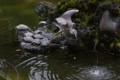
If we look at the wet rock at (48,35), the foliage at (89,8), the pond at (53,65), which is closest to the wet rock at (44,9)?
the foliage at (89,8)

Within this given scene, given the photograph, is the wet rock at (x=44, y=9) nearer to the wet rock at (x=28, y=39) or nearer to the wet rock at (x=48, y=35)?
the wet rock at (x=48, y=35)

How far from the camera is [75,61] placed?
7879 mm

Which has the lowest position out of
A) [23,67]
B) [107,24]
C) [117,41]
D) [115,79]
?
[115,79]

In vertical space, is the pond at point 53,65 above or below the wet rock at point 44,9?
below

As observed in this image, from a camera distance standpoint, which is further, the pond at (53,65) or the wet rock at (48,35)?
the wet rock at (48,35)

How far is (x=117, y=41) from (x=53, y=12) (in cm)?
315

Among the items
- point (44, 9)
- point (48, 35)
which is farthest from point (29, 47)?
point (44, 9)

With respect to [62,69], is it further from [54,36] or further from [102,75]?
[54,36]

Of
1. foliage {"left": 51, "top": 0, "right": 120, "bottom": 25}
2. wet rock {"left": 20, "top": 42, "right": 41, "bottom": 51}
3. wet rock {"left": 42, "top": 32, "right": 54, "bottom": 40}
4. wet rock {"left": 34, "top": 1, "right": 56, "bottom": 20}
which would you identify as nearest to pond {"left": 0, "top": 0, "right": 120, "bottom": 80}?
wet rock {"left": 20, "top": 42, "right": 41, "bottom": 51}

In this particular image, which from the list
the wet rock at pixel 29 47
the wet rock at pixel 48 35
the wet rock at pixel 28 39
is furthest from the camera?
the wet rock at pixel 48 35

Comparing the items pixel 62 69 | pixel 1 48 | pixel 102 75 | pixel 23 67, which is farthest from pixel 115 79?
pixel 1 48

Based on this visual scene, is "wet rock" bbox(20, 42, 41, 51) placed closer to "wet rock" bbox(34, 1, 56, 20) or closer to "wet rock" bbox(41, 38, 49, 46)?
"wet rock" bbox(41, 38, 49, 46)

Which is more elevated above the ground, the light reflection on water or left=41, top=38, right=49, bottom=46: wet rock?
left=41, top=38, right=49, bottom=46: wet rock

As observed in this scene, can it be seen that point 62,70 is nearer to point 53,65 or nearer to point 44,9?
point 53,65
